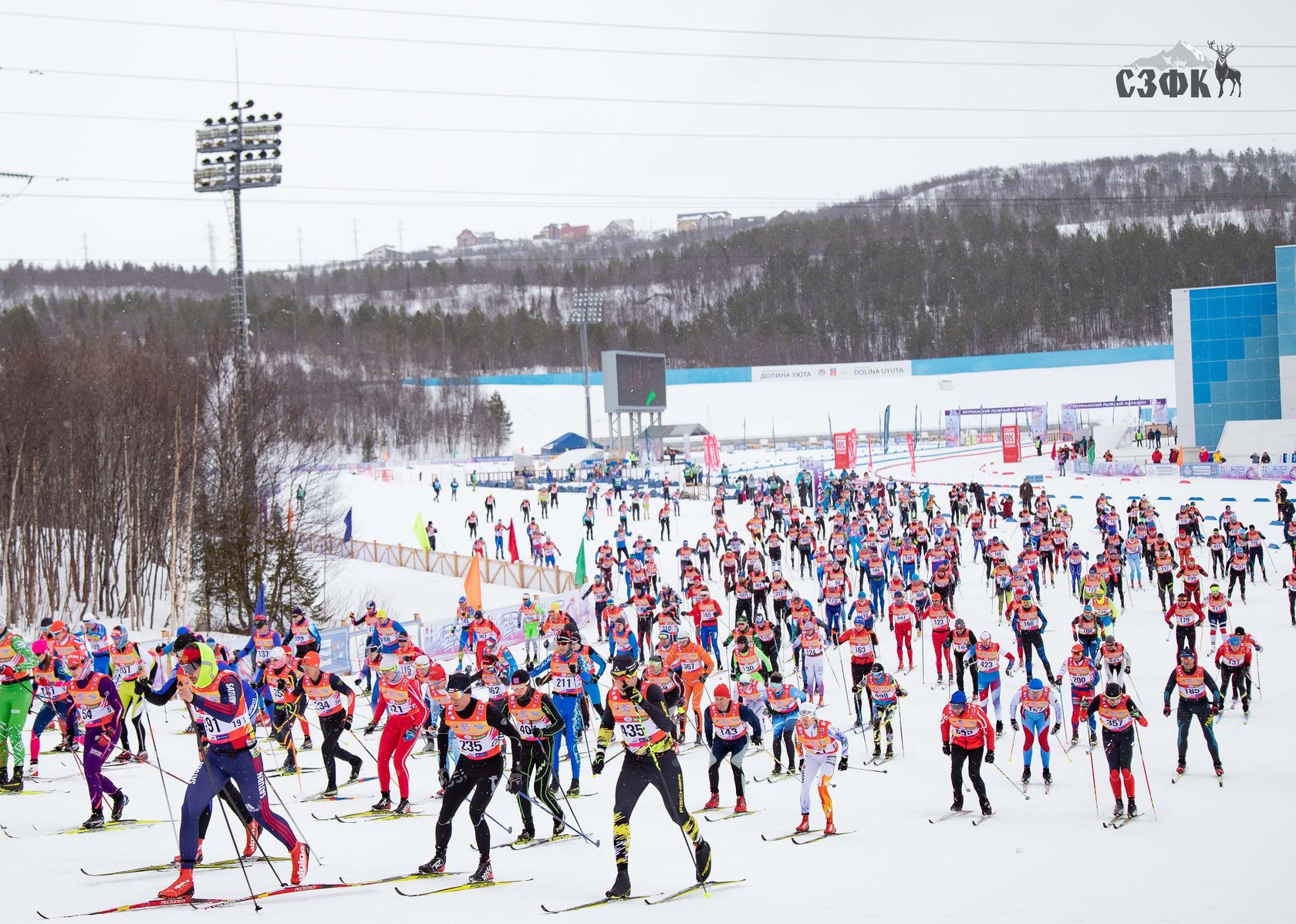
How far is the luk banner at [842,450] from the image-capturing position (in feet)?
150

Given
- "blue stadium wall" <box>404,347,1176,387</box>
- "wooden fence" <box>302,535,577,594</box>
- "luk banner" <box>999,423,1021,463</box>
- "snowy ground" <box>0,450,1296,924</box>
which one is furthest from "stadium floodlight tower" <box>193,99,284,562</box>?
"blue stadium wall" <box>404,347,1176,387</box>

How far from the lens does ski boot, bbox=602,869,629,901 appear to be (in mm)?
7863

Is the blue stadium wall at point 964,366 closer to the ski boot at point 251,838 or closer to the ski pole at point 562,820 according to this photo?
the ski pole at point 562,820

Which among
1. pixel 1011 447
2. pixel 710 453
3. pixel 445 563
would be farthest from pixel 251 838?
pixel 1011 447

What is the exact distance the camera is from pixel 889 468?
54.6m

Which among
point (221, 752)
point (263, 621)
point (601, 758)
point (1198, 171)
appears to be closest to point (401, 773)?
point (601, 758)

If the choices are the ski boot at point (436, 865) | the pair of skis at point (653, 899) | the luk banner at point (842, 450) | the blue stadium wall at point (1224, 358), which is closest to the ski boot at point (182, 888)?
the ski boot at point (436, 865)

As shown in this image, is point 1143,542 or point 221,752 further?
point 1143,542

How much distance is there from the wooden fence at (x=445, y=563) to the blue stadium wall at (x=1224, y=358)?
3495 centimetres

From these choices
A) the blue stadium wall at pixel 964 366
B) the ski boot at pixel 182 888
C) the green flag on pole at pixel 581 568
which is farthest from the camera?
the blue stadium wall at pixel 964 366

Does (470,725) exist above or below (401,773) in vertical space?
above

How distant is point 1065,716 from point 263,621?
11.5 m

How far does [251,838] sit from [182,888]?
1.11m

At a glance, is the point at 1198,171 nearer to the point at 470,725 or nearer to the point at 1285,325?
the point at 1285,325
